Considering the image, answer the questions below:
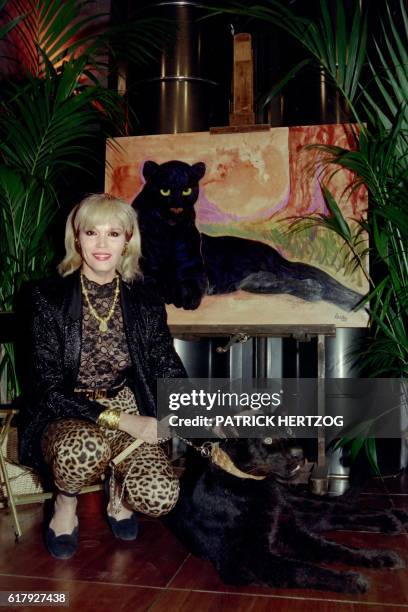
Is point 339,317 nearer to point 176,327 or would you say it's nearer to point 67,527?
point 176,327

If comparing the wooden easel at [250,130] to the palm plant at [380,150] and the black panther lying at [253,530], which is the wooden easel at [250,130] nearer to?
the palm plant at [380,150]

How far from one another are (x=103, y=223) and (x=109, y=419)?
2.02 ft

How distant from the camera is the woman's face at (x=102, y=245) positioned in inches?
78.4

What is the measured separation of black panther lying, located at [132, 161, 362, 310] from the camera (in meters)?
3.11

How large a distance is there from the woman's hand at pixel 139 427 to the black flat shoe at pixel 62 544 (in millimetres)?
386

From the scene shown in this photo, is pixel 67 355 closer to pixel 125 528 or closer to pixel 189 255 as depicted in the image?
pixel 125 528

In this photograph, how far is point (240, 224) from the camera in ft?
10.3

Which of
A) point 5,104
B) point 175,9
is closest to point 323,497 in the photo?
point 5,104

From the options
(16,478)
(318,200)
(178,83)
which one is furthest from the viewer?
(178,83)

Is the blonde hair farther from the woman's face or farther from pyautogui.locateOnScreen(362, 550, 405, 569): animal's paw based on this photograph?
pyautogui.locateOnScreen(362, 550, 405, 569): animal's paw

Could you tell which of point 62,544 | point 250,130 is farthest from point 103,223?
point 250,130

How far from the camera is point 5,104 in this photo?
2.80m

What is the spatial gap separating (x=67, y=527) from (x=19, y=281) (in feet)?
3.92

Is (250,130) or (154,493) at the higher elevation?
→ (250,130)
